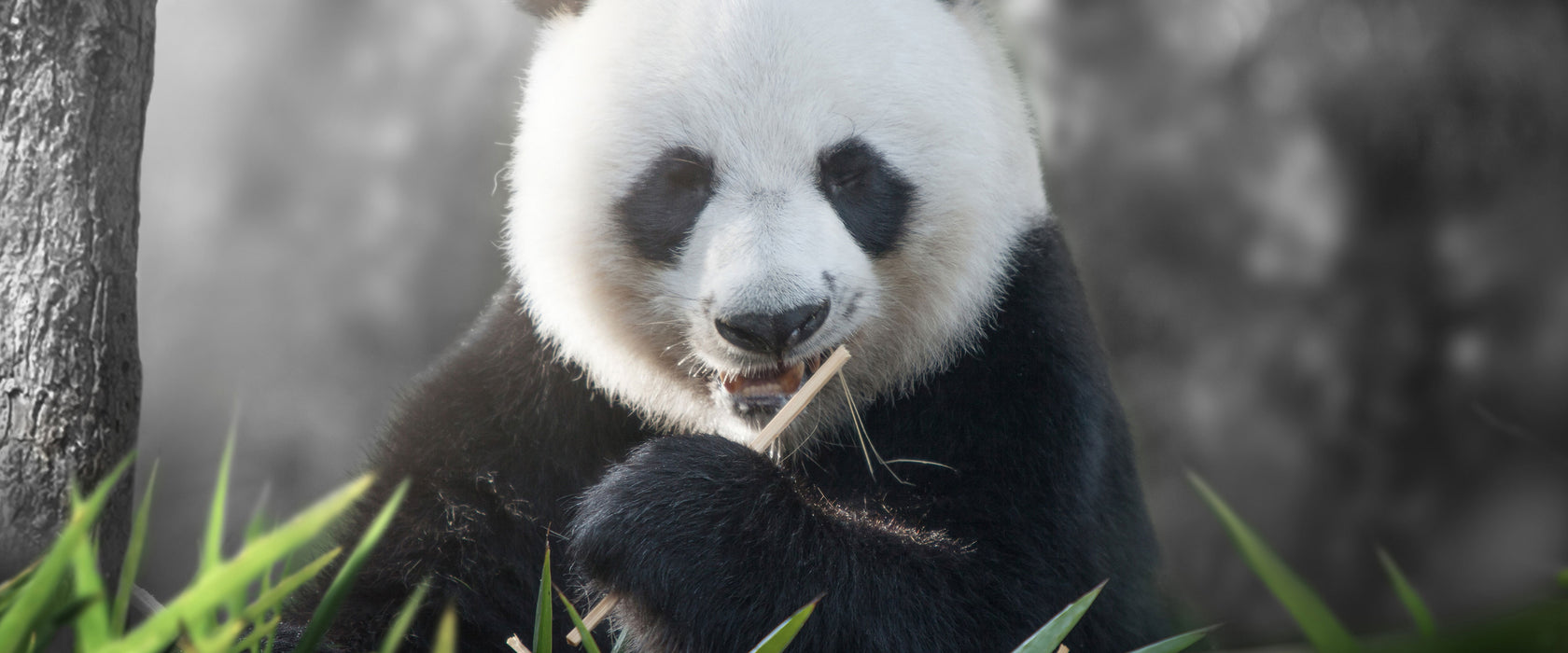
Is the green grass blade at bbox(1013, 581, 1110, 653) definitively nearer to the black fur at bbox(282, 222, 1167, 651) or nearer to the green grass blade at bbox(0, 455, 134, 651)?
the black fur at bbox(282, 222, 1167, 651)

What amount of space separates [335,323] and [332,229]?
0.29 metres

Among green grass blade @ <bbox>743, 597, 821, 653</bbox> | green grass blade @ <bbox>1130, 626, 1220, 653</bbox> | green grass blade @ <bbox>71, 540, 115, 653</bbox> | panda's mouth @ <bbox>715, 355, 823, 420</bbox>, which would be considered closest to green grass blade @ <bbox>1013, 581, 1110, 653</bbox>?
green grass blade @ <bbox>1130, 626, 1220, 653</bbox>

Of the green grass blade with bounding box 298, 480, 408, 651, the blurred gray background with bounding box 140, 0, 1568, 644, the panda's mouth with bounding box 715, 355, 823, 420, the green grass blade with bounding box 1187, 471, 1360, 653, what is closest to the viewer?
the green grass blade with bounding box 1187, 471, 1360, 653

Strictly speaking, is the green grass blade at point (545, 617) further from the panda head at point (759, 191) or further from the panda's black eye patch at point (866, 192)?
the panda's black eye patch at point (866, 192)

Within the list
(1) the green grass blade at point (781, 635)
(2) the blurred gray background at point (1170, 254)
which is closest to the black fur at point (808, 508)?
(1) the green grass blade at point (781, 635)

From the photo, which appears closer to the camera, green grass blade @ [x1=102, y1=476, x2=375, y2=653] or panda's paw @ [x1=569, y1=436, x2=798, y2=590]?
green grass blade @ [x1=102, y1=476, x2=375, y2=653]

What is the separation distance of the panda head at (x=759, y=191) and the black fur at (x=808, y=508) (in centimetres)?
10

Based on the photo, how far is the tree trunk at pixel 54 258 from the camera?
5.48 feet

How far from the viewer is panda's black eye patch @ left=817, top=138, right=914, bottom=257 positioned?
181 cm

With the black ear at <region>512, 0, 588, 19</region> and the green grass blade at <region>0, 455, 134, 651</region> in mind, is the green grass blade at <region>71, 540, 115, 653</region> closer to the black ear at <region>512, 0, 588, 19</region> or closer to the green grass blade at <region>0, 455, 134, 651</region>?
the green grass blade at <region>0, 455, 134, 651</region>

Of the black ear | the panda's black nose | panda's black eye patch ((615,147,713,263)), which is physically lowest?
the panda's black nose

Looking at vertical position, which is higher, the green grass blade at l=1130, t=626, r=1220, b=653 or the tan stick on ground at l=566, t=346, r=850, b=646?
the tan stick on ground at l=566, t=346, r=850, b=646

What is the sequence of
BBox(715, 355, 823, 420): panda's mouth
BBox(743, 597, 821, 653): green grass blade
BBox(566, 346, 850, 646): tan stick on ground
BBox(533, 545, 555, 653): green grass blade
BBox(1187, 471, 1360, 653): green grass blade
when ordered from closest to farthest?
BBox(1187, 471, 1360, 653): green grass blade, BBox(743, 597, 821, 653): green grass blade, BBox(533, 545, 555, 653): green grass blade, BBox(566, 346, 850, 646): tan stick on ground, BBox(715, 355, 823, 420): panda's mouth

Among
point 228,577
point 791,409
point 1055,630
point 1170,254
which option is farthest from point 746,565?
point 1170,254
